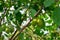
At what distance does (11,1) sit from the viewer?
1.56m

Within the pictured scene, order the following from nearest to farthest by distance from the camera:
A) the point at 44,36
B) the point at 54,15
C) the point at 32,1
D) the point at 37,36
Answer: the point at 54,15 → the point at 32,1 → the point at 37,36 → the point at 44,36

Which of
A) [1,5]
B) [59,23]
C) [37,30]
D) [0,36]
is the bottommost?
[59,23]

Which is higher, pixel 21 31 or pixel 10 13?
pixel 10 13

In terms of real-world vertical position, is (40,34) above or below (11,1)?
below

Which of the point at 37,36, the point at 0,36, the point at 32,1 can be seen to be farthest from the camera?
the point at 0,36

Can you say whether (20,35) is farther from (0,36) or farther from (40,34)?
(0,36)

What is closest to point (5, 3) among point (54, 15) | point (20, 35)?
point (20, 35)

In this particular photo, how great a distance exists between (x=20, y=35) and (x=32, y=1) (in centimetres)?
23

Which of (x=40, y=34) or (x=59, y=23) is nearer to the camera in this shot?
(x=59, y=23)

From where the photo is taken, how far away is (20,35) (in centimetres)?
124

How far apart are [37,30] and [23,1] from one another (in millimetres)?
293

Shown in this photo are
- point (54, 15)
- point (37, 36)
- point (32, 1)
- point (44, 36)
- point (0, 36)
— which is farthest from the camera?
point (0, 36)

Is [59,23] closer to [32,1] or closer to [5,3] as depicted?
[32,1]

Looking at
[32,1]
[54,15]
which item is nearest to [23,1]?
[32,1]
